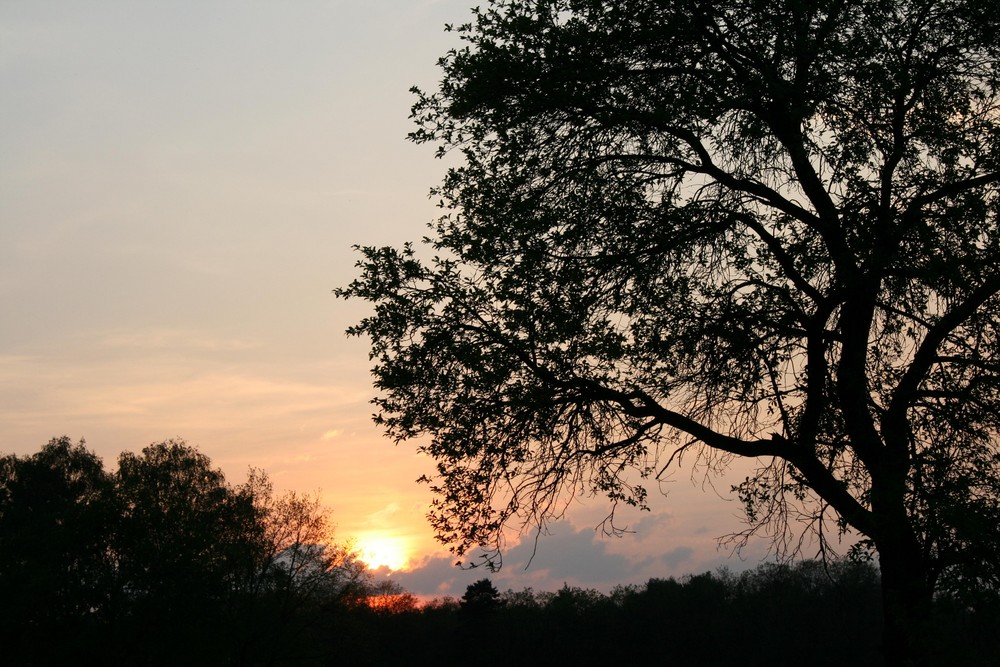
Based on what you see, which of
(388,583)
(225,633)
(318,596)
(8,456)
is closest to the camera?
(225,633)

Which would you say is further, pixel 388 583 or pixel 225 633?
pixel 388 583

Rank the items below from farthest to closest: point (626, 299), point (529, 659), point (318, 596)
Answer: point (529, 659), point (318, 596), point (626, 299)

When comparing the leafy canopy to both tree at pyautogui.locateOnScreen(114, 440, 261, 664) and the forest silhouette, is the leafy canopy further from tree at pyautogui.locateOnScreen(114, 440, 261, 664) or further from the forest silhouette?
tree at pyautogui.locateOnScreen(114, 440, 261, 664)

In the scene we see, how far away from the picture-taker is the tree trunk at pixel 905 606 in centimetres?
1121

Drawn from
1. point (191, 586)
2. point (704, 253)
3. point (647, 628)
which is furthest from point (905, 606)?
point (647, 628)

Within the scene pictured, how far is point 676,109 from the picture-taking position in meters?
13.4

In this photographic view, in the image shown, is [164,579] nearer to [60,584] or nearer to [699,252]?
[60,584]

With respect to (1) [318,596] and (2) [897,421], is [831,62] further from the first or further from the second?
(1) [318,596]

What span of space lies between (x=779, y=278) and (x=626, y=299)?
225cm

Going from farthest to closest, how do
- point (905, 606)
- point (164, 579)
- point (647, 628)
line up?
point (647, 628)
point (164, 579)
point (905, 606)

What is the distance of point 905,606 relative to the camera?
12.0 meters

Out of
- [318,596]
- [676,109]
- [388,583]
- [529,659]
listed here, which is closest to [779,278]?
[676,109]

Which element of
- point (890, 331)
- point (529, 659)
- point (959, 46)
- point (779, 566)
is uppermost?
point (959, 46)

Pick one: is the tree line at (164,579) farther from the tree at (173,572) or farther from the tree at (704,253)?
the tree at (704,253)
